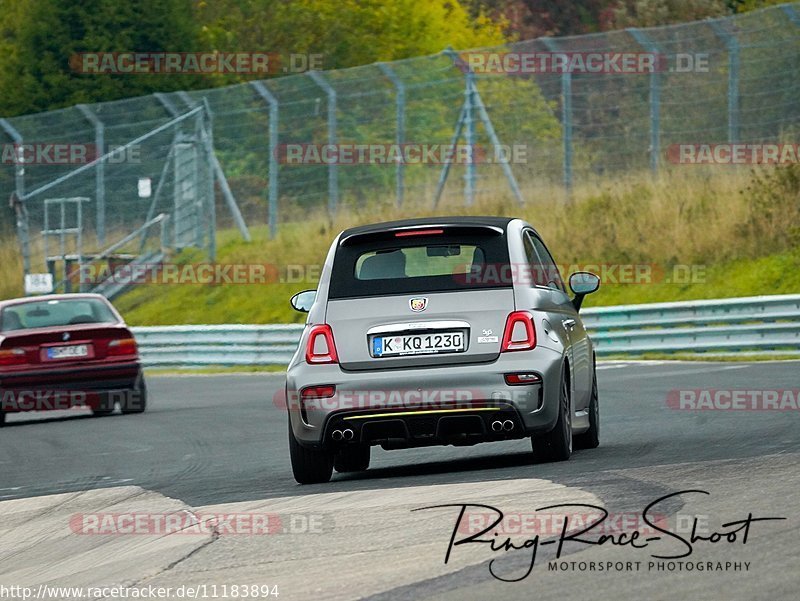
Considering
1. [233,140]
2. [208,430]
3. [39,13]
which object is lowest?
[208,430]

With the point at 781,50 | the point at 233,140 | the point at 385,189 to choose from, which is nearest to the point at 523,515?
the point at 781,50

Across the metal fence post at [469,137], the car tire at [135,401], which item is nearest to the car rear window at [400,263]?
the car tire at [135,401]

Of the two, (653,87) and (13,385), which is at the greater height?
(653,87)

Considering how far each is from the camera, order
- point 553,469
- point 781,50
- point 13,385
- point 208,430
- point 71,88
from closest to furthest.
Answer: point 553,469
point 208,430
point 13,385
point 781,50
point 71,88

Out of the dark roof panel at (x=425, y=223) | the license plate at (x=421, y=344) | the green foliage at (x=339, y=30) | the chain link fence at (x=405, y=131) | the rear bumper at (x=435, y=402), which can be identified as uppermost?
the green foliage at (x=339, y=30)

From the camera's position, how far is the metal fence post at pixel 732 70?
29.8 meters

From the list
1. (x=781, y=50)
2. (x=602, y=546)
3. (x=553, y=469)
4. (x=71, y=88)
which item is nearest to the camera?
(x=602, y=546)

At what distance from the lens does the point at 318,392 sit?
1095cm

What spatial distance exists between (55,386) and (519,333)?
10378 mm

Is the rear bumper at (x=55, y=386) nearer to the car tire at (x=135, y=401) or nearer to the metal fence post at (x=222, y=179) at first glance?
the car tire at (x=135, y=401)

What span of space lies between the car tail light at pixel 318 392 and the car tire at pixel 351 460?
109 centimetres

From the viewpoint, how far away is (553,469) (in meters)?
10.8

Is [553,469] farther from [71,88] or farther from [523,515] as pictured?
[71,88]

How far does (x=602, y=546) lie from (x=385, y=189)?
28523 millimetres
